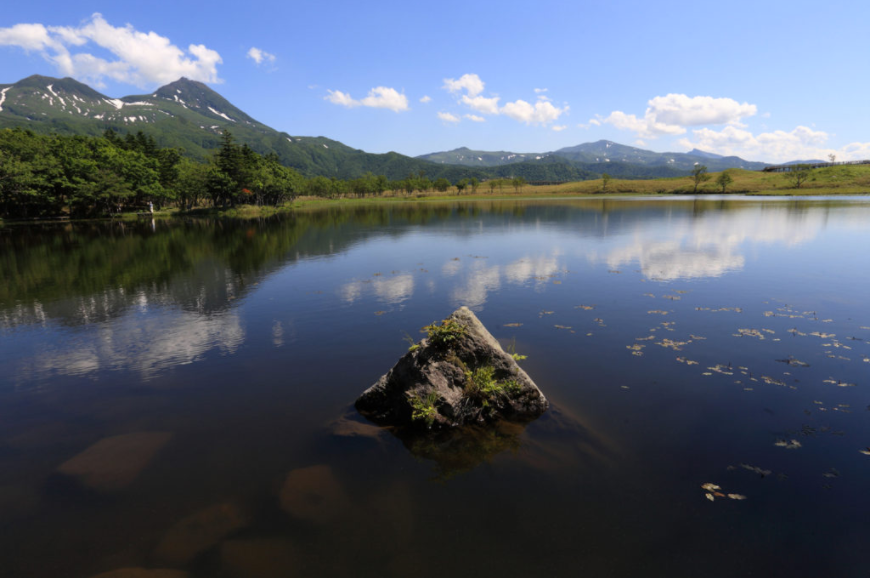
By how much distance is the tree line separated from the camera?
8994cm

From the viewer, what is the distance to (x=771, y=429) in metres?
11.7

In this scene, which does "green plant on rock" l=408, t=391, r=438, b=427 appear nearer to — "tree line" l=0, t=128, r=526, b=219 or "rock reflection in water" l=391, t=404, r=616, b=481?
"rock reflection in water" l=391, t=404, r=616, b=481

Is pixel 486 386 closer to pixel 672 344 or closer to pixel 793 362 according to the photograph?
pixel 672 344

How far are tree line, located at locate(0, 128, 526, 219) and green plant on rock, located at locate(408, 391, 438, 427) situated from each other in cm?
11461

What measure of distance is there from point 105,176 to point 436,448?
122 m

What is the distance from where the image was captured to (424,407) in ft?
40.4

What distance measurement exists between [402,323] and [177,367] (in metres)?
10.9

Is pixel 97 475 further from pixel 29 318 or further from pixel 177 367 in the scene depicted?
pixel 29 318

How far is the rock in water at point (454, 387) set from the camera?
41.4 feet

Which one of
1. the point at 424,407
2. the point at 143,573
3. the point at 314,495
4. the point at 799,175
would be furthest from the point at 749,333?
the point at 799,175

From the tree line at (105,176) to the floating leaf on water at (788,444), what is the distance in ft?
407

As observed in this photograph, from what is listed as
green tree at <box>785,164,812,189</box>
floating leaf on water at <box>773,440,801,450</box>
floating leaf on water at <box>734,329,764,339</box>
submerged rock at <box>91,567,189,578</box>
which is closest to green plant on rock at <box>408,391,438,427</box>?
submerged rock at <box>91,567,189,578</box>

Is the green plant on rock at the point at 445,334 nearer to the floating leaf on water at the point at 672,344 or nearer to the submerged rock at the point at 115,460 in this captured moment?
the submerged rock at the point at 115,460

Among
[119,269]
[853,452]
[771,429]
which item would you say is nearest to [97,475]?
[771,429]
